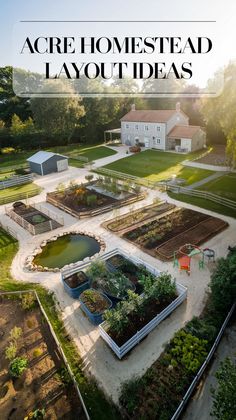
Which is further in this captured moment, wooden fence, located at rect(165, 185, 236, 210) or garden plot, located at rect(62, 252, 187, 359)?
wooden fence, located at rect(165, 185, 236, 210)

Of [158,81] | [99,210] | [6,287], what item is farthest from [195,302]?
[158,81]

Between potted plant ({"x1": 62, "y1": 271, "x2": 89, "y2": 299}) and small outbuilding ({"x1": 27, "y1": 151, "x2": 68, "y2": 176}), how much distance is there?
18.5 m

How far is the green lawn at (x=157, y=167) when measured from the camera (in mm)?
26281

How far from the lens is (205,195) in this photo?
2081 cm

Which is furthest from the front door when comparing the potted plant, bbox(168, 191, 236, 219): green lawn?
the potted plant

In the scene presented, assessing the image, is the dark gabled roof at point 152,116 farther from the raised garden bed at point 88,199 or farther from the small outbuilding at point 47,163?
the raised garden bed at point 88,199

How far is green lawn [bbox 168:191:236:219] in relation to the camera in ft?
60.4

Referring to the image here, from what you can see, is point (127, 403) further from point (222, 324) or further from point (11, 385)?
point (222, 324)

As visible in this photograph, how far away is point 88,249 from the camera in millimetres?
15398

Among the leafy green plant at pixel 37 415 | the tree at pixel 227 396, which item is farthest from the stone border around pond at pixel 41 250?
the tree at pixel 227 396

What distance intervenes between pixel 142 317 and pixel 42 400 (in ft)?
13.3

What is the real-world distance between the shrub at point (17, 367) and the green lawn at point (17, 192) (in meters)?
15.5

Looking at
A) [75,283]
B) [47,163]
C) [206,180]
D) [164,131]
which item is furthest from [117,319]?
[164,131]

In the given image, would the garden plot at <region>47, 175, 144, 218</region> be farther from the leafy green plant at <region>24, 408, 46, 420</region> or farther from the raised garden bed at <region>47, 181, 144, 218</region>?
the leafy green plant at <region>24, 408, 46, 420</region>
